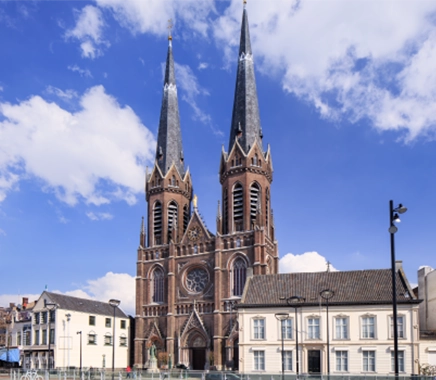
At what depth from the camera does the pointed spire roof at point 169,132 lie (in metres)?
84.6

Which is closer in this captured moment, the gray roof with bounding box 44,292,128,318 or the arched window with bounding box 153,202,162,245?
the gray roof with bounding box 44,292,128,318

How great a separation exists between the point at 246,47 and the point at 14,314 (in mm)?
50932

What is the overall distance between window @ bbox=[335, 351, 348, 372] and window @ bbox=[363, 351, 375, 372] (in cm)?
149

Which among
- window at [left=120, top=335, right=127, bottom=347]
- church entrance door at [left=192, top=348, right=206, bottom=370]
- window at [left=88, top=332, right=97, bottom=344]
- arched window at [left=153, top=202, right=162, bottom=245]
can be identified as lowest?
church entrance door at [left=192, top=348, right=206, bottom=370]

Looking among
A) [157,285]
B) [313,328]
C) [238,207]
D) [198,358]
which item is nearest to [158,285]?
[157,285]

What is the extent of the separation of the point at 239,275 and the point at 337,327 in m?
24.6

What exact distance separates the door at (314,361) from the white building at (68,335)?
2767 centimetres

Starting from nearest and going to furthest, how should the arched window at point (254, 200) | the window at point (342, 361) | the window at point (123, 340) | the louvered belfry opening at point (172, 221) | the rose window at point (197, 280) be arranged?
1. the window at point (342, 361)
2. the arched window at point (254, 200)
3. the rose window at point (197, 280)
4. the louvered belfry opening at point (172, 221)
5. the window at point (123, 340)

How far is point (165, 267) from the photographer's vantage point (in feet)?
255

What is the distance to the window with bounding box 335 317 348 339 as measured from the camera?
47.1m

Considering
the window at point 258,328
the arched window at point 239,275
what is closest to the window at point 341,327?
the window at point 258,328

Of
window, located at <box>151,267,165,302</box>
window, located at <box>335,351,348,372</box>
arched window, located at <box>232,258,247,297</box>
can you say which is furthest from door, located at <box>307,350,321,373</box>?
window, located at <box>151,267,165,302</box>

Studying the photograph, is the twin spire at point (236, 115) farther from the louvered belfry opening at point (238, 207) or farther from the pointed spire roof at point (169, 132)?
the louvered belfry opening at point (238, 207)

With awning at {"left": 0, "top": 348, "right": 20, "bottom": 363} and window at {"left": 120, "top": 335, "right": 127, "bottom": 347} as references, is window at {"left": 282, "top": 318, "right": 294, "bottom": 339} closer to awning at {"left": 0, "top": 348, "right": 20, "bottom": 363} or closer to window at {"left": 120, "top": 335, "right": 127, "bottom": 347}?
window at {"left": 120, "top": 335, "right": 127, "bottom": 347}
